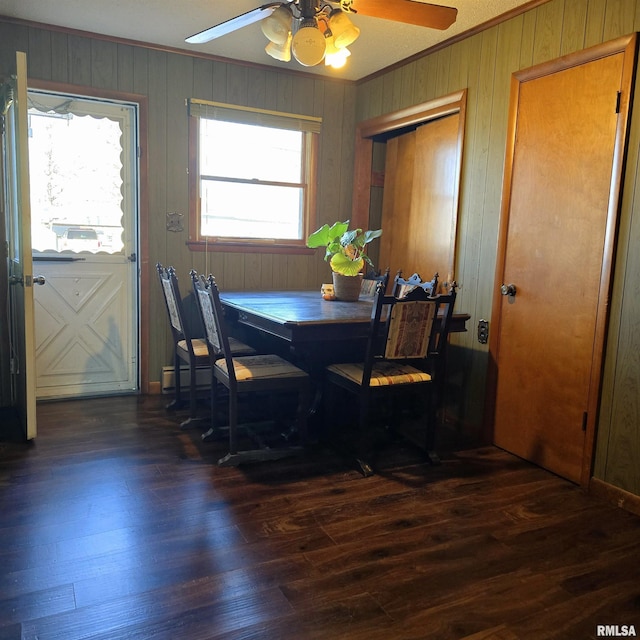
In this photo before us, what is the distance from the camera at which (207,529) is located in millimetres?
2195

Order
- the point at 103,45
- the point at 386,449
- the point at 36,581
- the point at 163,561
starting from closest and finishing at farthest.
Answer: the point at 36,581, the point at 163,561, the point at 386,449, the point at 103,45

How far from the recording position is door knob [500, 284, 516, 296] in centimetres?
307

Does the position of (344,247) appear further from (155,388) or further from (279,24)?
(155,388)

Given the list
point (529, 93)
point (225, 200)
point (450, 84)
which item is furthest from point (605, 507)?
point (225, 200)

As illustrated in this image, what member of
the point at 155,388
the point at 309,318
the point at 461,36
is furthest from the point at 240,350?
the point at 461,36

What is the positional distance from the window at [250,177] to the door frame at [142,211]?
33 cm

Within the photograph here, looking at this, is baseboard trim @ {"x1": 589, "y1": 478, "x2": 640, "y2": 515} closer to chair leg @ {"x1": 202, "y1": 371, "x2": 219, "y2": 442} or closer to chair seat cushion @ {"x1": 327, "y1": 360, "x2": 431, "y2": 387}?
chair seat cushion @ {"x1": 327, "y1": 360, "x2": 431, "y2": 387}

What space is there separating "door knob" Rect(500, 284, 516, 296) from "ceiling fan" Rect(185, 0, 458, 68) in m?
1.39

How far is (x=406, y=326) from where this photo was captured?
2.71 m

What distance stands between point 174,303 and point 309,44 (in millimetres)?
1801

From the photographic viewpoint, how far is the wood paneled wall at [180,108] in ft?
11.8

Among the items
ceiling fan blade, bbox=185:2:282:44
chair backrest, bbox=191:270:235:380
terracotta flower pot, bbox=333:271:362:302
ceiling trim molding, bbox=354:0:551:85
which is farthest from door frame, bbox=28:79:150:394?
ceiling trim molding, bbox=354:0:551:85

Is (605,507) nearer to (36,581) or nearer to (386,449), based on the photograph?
(386,449)

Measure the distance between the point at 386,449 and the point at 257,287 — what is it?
1785mm
